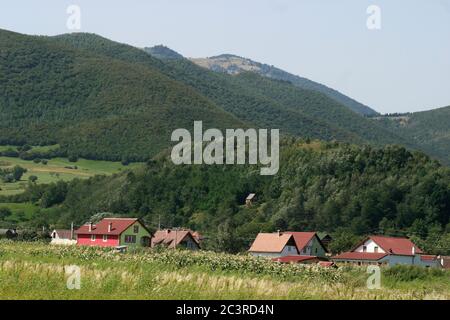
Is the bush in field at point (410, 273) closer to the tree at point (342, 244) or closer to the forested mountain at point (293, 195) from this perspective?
the tree at point (342, 244)

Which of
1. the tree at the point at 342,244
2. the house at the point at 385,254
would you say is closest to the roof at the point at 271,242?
the house at the point at 385,254

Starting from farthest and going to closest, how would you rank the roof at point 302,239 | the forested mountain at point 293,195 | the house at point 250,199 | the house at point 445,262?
the house at point 250,199
the forested mountain at point 293,195
the roof at point 302,239
the house at point 445,262

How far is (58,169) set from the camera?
17900 centimetres

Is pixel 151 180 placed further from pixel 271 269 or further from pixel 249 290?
pixel 249 290

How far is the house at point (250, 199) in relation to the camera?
121 meters

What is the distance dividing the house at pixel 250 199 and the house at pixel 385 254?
39459mm

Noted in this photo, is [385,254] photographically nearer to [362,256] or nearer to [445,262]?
[362,256]

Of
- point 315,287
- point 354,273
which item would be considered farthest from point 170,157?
point 315,287

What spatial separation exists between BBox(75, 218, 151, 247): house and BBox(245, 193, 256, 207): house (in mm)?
39513

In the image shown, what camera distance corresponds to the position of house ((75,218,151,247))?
261 ft

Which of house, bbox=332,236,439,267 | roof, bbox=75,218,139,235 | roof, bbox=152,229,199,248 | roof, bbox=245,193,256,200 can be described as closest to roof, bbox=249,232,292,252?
house, bbox=332,236,439,267

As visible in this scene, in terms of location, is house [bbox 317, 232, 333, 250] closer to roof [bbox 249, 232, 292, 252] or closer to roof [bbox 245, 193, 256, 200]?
roof [bbox 249, 232, 292, 252]

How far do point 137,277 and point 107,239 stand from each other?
180 feet

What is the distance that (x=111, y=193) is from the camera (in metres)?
134
